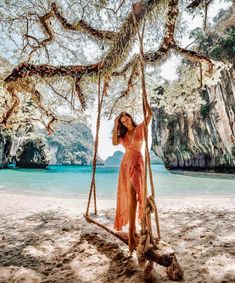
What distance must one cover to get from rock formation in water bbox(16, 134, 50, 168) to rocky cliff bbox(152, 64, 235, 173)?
78.2 feet

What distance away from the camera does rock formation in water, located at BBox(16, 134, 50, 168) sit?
156ft

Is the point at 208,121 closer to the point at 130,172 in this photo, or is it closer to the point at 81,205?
the point at 81,205

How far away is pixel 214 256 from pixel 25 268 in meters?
2.47

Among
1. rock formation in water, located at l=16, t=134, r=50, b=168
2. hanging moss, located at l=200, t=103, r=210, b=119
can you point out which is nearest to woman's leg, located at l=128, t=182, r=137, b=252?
hanging moss, located at l=200, t=103, r=210, b=119

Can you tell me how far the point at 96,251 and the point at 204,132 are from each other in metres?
25.4

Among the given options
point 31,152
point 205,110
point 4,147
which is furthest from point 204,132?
point 31,152

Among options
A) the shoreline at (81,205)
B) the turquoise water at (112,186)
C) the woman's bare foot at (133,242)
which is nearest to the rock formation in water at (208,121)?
the turquoise water at (112,186)

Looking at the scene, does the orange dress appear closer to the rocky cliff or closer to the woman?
the woman

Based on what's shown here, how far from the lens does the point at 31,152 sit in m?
48.9

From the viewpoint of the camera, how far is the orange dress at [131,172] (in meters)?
3.42

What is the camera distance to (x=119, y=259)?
3322 millimetres

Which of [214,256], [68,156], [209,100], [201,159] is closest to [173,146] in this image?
[201,159]

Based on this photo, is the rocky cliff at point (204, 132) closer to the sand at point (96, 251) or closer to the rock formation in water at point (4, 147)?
the sand at point (96, 251)

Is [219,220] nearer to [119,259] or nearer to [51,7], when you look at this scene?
[119,259]
